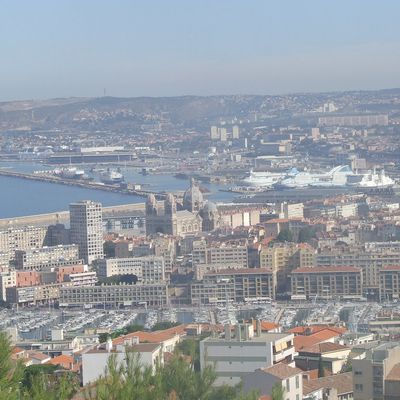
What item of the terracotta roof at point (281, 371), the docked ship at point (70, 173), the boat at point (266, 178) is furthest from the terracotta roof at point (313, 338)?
the docked ship at point (70, 173)

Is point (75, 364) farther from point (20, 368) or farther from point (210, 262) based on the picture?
point (210, 262)

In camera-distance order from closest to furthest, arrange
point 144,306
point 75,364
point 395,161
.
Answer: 1. point 75,364
2. point 144,306
3. point 395,161

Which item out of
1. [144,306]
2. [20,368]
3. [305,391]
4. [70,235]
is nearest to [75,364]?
[305,391]

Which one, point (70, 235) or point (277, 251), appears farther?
point (70, 235)

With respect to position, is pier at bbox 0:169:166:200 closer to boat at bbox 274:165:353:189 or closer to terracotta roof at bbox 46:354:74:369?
boat at bbox 274:165:353:189

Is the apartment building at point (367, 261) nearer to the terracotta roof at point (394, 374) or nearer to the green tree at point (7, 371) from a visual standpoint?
the terracotta roof at point (394, 374)

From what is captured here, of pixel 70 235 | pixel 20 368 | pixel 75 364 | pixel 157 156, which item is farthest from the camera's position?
pixel 157 156

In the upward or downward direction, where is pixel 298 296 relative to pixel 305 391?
downward
